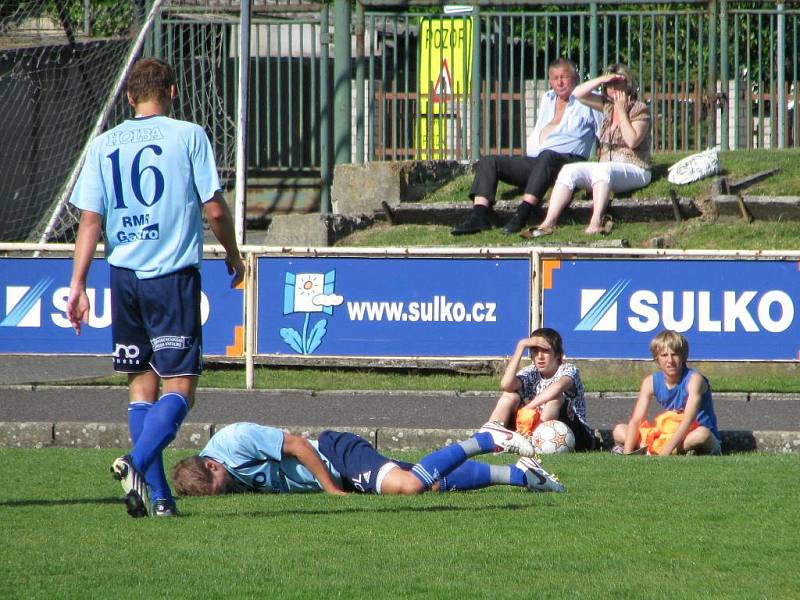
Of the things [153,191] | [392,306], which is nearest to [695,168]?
[392,306]

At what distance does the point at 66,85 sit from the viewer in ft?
63.1

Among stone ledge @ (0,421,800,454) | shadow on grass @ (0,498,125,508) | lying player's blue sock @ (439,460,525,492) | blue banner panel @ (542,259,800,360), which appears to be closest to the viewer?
shadow on grass @ (0,498,125,508)

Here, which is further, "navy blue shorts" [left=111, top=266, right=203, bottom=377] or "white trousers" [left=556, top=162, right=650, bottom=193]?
"white trousers" [left=556, top=162, right=650, bottom=193]

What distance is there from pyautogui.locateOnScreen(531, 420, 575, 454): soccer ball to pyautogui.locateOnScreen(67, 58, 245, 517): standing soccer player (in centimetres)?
336

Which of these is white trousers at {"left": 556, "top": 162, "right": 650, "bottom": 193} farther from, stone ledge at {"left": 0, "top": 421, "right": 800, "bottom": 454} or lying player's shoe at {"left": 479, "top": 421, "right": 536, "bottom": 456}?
lying player's shoe at {"left": 479, "top": 421, "right": 536, "bottom": 456}

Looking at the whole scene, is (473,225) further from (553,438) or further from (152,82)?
(152,82)

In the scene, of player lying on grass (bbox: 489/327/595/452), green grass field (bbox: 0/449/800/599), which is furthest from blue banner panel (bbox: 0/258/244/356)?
green grass field (bbox: 0/449/800/599)

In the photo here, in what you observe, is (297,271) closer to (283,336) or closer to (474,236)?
(283,336)

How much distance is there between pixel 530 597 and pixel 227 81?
53.7 ft

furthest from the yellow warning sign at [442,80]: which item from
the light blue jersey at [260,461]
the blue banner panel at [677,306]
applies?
the light blue jersey at [260,461]

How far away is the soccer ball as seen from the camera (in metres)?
8.73

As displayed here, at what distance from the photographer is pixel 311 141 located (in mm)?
19781

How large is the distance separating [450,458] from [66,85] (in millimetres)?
14070

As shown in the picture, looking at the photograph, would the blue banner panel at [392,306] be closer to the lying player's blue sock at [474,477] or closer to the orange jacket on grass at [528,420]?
the orange jacket on grass at [528,420]
